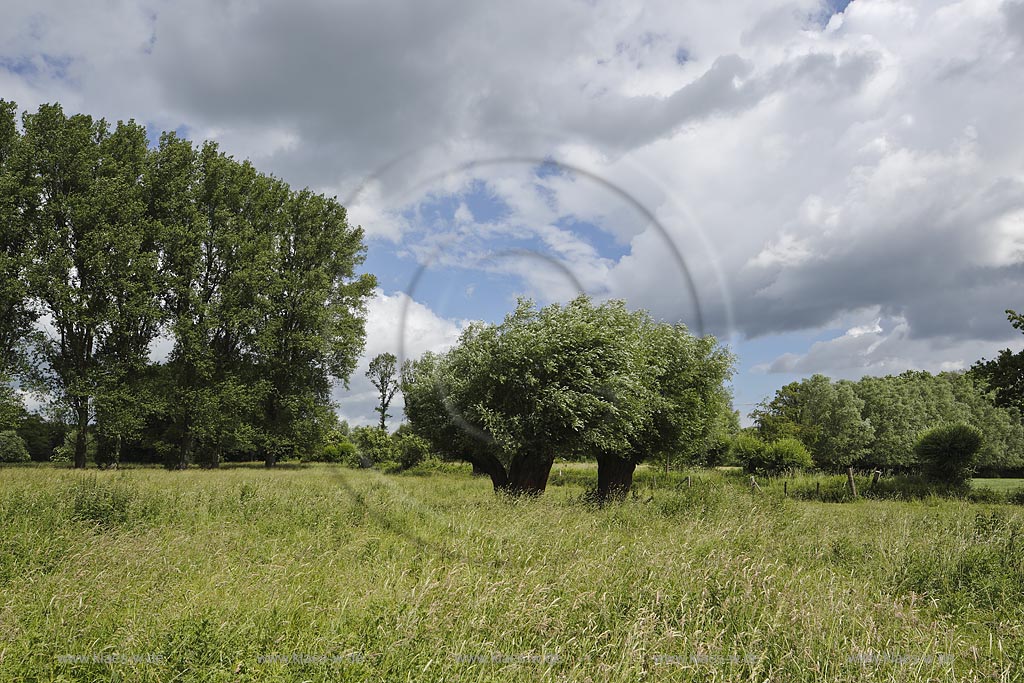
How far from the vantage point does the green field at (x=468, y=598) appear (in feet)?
15.3

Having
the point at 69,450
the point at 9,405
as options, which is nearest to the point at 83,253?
the point at 9,405

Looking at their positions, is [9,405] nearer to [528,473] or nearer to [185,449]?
[185,449]

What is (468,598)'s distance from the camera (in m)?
6.03

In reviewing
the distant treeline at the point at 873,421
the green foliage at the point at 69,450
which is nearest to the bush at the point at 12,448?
the green foliage at the point at 69,450

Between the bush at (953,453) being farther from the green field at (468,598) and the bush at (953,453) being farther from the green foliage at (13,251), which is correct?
the green foliage at (13,251)

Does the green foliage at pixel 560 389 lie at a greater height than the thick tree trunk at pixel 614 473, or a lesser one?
greater

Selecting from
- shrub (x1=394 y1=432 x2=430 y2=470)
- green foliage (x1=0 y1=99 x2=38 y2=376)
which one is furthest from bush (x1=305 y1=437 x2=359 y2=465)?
green foliage (x1=0 y1=99 x2=38 y2=376)

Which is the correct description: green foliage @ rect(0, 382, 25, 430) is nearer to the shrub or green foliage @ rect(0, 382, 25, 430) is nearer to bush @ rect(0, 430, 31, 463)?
the shrub

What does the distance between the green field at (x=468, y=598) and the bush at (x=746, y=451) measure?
41838 millimetres

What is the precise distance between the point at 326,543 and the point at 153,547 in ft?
7.92

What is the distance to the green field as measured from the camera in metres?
4.65

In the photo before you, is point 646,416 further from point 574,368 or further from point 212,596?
point 212,596

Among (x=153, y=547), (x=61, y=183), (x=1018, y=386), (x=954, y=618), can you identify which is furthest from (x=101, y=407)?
(x=1018, y=386)

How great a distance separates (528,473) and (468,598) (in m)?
13.5
